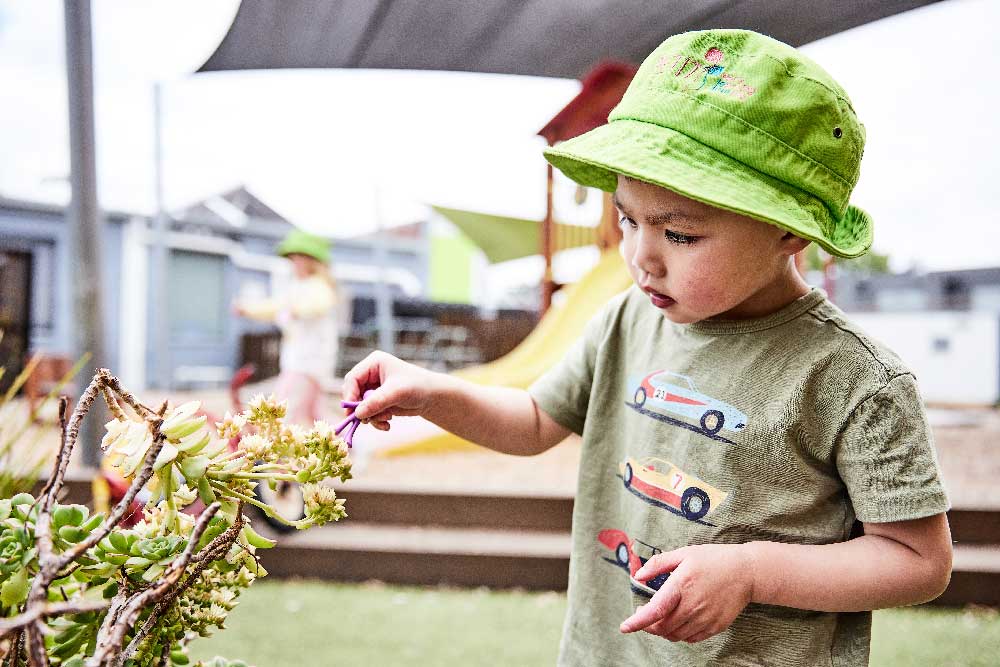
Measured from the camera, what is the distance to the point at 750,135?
639 millimetres

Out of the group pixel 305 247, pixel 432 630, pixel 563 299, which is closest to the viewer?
pixel 432 630

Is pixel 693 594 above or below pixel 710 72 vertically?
below

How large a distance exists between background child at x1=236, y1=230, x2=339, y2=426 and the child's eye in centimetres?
322

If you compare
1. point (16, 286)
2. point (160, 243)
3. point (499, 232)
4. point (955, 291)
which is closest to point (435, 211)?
point (499, 232)

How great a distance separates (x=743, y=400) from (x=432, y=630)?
1.92 metres

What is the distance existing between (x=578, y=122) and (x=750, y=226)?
4.66m

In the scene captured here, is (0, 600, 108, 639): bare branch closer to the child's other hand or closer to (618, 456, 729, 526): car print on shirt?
the child's other hand

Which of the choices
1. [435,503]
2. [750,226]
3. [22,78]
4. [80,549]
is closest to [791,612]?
[750,226]

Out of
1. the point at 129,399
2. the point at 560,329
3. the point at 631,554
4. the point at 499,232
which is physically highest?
the point at 499,232

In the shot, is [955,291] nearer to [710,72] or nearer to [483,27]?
[483,27]

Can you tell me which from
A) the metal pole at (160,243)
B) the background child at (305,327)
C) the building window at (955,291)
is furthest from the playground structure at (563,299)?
the building window at (955,291)

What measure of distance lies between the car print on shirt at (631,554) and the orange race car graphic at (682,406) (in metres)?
0.14

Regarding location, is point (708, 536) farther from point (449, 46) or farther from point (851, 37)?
point (851, 37)

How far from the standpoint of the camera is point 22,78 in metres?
12.1
